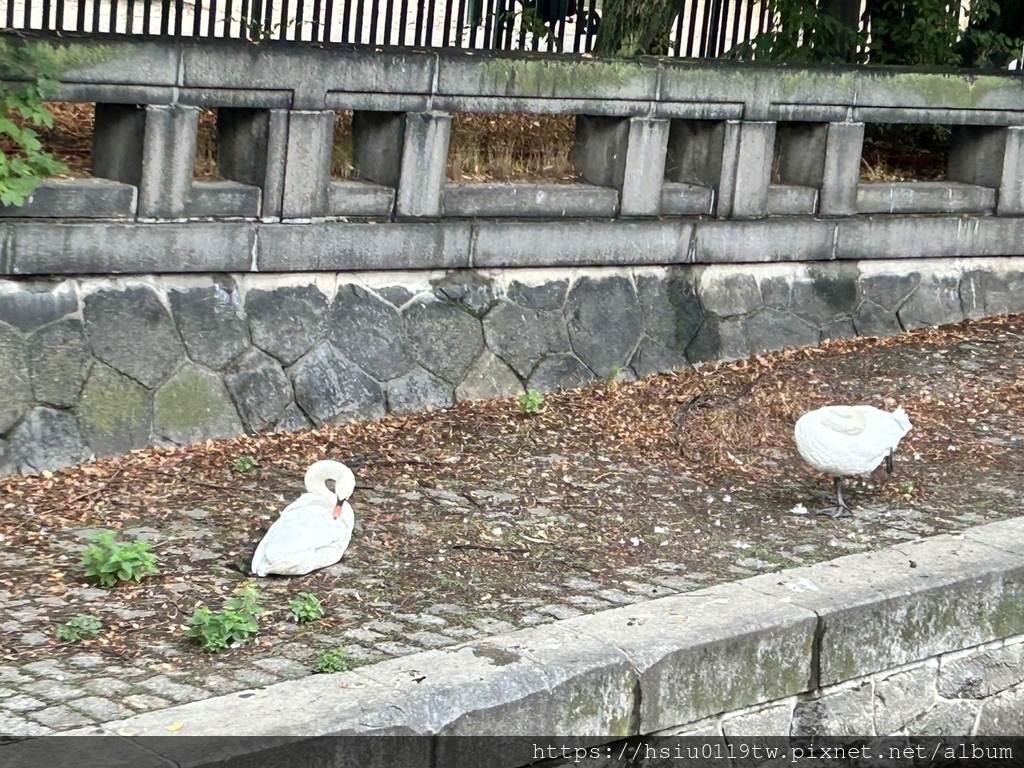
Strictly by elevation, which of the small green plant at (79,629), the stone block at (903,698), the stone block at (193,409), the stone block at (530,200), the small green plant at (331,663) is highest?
the stone block at (530,200)

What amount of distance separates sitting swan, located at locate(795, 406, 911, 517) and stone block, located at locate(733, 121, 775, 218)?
8.24 feet

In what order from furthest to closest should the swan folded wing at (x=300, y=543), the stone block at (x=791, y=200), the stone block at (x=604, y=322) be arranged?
the stone block at (x=791, y=200) < the stone block at (x=604, y=322) < the swan folded wing at (x=300, y=543)

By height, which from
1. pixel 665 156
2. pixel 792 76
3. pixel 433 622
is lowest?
pixel 433 622

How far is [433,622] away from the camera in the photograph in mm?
4754

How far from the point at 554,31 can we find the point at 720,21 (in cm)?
142

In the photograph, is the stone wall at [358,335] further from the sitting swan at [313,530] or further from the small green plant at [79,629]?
the small green plant at [79,629]

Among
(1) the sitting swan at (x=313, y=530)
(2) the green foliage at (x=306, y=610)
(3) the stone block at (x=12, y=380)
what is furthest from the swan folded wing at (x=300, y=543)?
(3) the stone block at (x=12, y=380)

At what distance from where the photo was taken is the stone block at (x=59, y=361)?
601cm

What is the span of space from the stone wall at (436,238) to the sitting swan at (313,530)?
132cm

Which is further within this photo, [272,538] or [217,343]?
[217,343]

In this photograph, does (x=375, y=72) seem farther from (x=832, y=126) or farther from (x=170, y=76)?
(x=832, y=126)

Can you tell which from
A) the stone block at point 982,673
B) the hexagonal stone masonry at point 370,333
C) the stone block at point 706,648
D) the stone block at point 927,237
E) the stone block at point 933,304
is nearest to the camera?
the stone block at point 706,648

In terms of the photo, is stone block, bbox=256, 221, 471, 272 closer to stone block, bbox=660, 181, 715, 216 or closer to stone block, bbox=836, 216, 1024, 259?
stone block, bbox=660, 181, 715, 216

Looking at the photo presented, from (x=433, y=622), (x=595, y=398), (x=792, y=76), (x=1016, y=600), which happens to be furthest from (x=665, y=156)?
(x=433, y=622)
